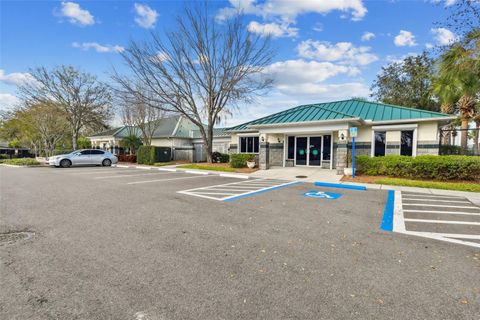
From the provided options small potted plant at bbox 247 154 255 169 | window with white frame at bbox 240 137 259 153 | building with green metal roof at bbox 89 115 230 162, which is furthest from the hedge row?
building with green metal roof at bbox 89 115 230 162

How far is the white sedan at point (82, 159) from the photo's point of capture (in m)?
19.5

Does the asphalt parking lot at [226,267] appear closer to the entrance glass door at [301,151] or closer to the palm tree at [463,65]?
the palm tree at [463,65]

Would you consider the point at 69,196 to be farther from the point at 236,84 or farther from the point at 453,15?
the point at 453,15

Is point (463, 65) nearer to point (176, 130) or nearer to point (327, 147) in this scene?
point (327, 147)

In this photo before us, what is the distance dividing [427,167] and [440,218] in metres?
6.39

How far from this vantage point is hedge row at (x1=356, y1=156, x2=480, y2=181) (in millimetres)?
10203

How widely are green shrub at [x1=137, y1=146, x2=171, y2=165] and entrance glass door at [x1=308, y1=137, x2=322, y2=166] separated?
14.8m

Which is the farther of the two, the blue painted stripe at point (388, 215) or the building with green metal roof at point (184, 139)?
the building with green metal roof at point (184, 139)

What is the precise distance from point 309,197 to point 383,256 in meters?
4.37

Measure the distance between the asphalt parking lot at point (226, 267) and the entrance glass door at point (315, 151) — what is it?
10.6 meters

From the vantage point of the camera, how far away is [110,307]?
2.38m

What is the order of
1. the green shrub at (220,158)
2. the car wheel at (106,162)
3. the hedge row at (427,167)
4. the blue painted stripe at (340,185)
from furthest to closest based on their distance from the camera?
the green shrub at (220,158) < the car wheel at (106,162) < the hedge row at (427,167) < the blue painted stripe at (340,185)

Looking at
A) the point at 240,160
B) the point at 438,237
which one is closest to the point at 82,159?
the point at 240,160

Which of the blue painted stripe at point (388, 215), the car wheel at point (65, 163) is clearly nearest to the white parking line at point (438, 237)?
the blue painted stripe at point (388, 215)
